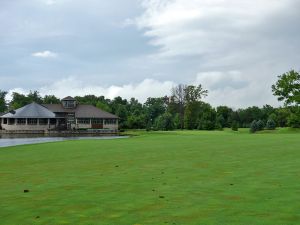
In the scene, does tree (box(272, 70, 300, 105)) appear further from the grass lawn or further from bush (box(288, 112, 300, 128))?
the grass lawn

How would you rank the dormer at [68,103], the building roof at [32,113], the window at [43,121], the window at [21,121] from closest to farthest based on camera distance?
1. the building roof at [32,113]
2. the window at [21,121]
3. the window at [43,121]
4. the dormer at [68,103]

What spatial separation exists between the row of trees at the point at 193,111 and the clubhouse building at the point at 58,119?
6991 millimetres

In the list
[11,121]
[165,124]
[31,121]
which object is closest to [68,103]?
[31,121]

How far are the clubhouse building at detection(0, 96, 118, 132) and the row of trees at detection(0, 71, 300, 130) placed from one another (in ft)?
22.9

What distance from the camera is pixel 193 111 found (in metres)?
103

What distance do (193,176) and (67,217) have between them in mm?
5233

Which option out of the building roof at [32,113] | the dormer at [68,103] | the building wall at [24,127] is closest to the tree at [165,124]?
the dormer at [68,103]

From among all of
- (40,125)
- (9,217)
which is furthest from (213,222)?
(40,125)

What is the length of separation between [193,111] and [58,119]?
113ft

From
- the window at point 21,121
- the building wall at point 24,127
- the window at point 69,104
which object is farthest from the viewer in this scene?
the window at point 69,104

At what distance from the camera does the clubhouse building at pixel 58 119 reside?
101188 millimetres

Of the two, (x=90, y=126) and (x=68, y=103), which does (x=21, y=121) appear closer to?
(x=68, y=103)

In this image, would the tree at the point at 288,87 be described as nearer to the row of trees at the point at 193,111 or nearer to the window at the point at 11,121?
the row of trees at the point at 193,111

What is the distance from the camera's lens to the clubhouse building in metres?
101
